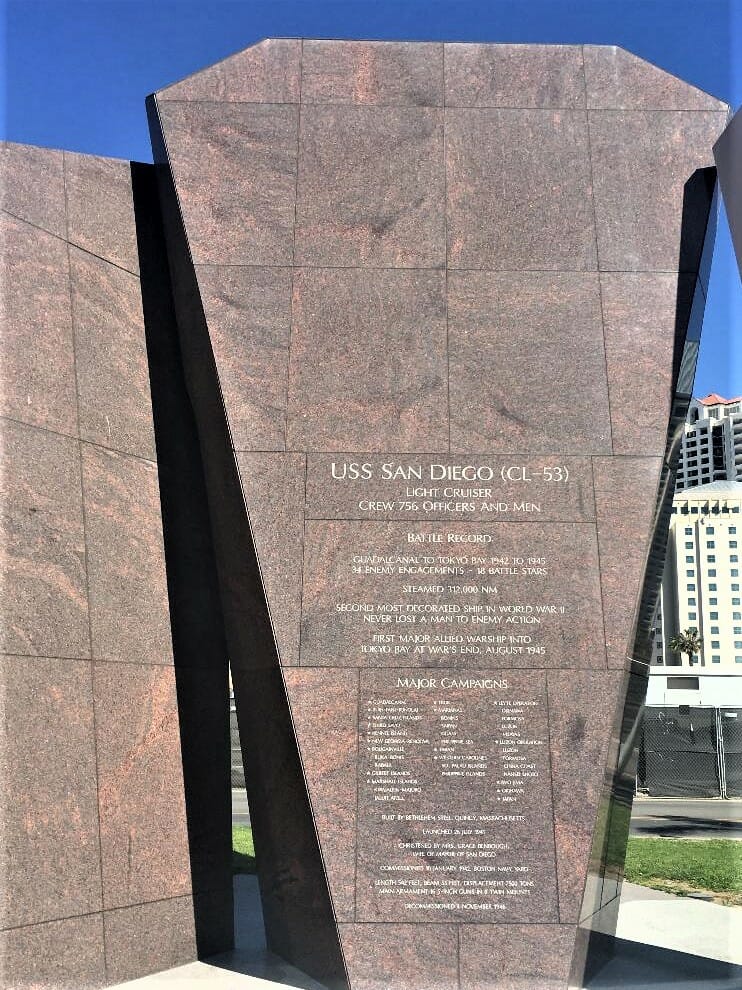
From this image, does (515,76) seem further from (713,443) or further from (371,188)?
(713,443)

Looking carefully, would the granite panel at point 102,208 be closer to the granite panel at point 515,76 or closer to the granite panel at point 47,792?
the granite panel at point 515,76

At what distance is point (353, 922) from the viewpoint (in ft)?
24.1

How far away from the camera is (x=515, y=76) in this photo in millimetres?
9266

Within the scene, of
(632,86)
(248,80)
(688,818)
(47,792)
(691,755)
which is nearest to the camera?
(47,792)

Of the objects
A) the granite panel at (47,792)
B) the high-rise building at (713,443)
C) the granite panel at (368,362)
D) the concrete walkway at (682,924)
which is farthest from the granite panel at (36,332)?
the high-rise building at (713,443)

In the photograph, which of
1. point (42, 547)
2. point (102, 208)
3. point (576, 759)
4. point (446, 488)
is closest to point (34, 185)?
point (102, 208)

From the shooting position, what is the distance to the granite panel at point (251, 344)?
27.3 feet

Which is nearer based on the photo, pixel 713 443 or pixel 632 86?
pixel 632 86

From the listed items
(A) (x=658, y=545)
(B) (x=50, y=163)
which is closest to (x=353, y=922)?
(A) (x=658, y=545)

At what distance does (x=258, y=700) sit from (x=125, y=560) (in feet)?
5.24

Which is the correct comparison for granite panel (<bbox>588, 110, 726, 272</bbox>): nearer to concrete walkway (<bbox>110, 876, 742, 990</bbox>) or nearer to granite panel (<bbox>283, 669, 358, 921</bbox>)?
granite panel (<bbox>283, 669, 358, 921</bbox>)

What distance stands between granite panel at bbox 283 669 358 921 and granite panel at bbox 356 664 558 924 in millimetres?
81

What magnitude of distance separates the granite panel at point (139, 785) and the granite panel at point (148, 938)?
0.10 m

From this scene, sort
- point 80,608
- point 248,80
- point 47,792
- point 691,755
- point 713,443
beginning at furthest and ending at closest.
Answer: point 713,443, point 691,755, point 248,80, point 80,608, point 47,792
